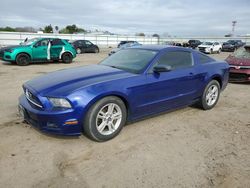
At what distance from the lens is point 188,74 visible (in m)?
4.55

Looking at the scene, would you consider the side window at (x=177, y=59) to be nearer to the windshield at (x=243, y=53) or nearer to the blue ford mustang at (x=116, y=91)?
the blue ford mustang at (x=116, y=91)

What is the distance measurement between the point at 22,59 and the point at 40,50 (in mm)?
1132

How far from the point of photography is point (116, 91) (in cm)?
346

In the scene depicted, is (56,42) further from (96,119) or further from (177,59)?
(96,119)

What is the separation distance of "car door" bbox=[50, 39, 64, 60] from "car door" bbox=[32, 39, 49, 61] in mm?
381

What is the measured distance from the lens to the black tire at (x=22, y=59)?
11828mm

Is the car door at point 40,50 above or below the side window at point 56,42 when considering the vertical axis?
below

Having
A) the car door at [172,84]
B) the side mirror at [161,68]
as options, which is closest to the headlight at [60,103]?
the car door at [172,84]

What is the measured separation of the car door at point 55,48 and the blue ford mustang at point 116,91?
9.21m

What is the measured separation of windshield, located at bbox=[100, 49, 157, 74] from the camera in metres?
4.04

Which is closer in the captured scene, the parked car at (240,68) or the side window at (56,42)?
the parked car at (240,68)

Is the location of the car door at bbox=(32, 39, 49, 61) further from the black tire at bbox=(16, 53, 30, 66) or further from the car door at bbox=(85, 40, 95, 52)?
the car door at bbox=(85, 40, 95, 52)

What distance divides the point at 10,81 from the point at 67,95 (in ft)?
19.0

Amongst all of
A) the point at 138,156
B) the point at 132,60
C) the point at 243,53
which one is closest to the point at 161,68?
the point at 132,60
